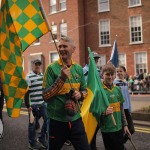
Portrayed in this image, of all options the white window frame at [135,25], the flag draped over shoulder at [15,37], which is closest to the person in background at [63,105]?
the flag draped over shoulder at [15,37]

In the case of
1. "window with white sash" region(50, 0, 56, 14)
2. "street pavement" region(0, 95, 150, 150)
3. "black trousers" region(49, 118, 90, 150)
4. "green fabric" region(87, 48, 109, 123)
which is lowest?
"street pavement" region(0, 95, 150, 150)

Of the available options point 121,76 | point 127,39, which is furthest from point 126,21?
point 121,76

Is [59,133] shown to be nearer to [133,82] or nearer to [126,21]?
[133,82]

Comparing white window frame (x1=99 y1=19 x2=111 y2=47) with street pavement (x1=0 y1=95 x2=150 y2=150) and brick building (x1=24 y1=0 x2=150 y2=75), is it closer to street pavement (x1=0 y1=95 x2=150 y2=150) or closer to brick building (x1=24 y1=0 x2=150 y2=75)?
brick building (x1=24 y1=0 x2=150 y2=75)

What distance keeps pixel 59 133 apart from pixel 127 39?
2502cm

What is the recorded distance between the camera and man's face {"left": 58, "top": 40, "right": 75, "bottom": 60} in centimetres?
379

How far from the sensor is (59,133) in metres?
3.73

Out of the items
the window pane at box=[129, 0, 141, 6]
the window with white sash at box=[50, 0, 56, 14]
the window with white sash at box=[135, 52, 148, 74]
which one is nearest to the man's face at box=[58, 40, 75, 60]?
the window with white sash at box=[135, 52, 148, 74]

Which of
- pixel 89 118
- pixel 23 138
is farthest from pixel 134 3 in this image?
pixel 89 118

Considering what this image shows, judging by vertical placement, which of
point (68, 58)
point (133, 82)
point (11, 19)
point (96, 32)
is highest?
point (96, 32)

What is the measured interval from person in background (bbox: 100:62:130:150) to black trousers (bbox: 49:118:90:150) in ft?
2.30

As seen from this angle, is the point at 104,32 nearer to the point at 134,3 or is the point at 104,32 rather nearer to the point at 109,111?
the point at 134,3

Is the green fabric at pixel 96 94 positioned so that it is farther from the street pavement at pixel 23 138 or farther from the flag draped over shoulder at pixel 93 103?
the street pavement at pixel 23 138

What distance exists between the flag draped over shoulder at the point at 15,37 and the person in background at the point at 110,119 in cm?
118
